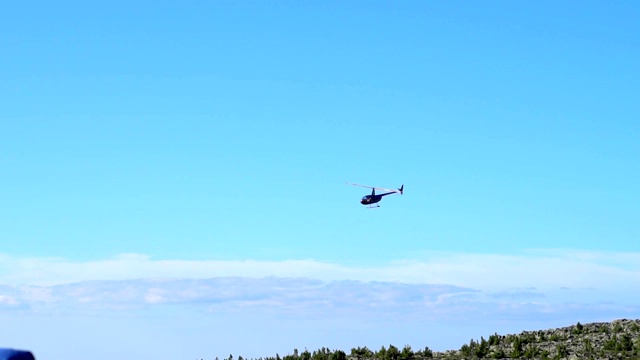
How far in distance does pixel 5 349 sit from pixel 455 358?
2023 centimetres

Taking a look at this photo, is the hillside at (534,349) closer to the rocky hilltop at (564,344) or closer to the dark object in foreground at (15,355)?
the rocky hilltop at (564,344)

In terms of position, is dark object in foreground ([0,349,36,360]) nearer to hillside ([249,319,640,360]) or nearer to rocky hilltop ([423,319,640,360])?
hillside ([249,319,640,360])

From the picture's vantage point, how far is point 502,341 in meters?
39.1

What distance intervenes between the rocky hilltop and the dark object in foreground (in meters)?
19.9

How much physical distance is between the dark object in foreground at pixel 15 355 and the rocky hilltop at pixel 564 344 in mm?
19914

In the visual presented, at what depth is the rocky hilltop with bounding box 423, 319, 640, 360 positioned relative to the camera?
35500 mm

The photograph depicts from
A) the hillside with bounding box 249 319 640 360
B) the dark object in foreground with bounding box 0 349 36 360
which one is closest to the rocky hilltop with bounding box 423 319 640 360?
the hillside with bounding box 249 319 640 360

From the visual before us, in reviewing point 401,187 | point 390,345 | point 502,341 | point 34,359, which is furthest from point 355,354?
point 401,187

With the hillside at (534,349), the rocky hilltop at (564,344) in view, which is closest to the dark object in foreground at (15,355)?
the hillside at (534,349)

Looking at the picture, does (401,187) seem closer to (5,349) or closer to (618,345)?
(618,345)

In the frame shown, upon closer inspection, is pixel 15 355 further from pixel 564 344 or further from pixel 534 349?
pixel 564 344

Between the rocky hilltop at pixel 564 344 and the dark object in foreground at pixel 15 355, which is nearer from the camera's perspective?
the dark object in foreground at pixel 15 355

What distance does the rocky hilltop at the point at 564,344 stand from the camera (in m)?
35.5

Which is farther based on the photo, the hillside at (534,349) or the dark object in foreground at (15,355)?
the hillside at (534,349)
